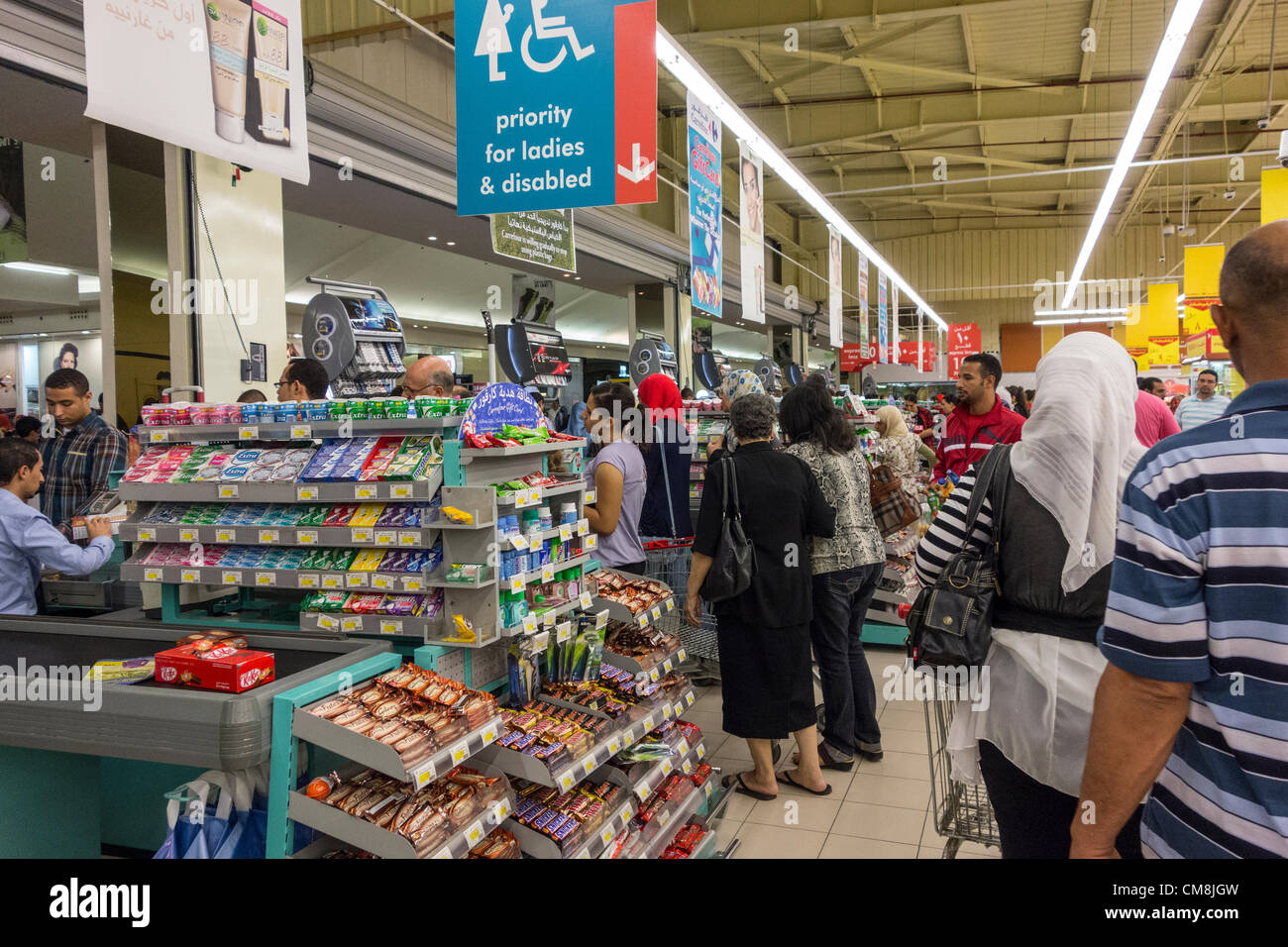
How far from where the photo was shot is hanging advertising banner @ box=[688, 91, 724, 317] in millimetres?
6121

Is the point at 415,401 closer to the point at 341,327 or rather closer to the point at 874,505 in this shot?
the point at 341,327

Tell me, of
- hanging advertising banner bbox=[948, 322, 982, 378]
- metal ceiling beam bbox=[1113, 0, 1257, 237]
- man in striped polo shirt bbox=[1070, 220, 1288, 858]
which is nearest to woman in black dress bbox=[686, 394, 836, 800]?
man in striped polo shirt bbox=[1070, 220, 1288, 858]

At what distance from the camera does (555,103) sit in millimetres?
4184

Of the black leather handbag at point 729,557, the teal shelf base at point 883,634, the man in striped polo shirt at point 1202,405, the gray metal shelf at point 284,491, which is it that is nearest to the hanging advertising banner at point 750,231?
the teal shelf base at point 883,634

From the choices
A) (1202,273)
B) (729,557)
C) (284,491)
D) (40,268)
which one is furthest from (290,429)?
(1202,273)

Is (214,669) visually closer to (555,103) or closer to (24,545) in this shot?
(24,545)

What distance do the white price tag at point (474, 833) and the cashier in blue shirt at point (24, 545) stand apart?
83.0 inches

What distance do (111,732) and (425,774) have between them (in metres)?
0.78

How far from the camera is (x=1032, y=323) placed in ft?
97.3

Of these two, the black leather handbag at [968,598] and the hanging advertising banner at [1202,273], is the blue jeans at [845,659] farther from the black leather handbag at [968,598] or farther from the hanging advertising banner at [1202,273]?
the hanging advertising banner at [1202,273]

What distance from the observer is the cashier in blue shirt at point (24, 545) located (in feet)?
10.6

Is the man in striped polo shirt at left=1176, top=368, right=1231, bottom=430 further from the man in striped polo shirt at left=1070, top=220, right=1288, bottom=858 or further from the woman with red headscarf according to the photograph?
the man in striped polo shirt at left=1070, top=220, right=1288, bottom=858
